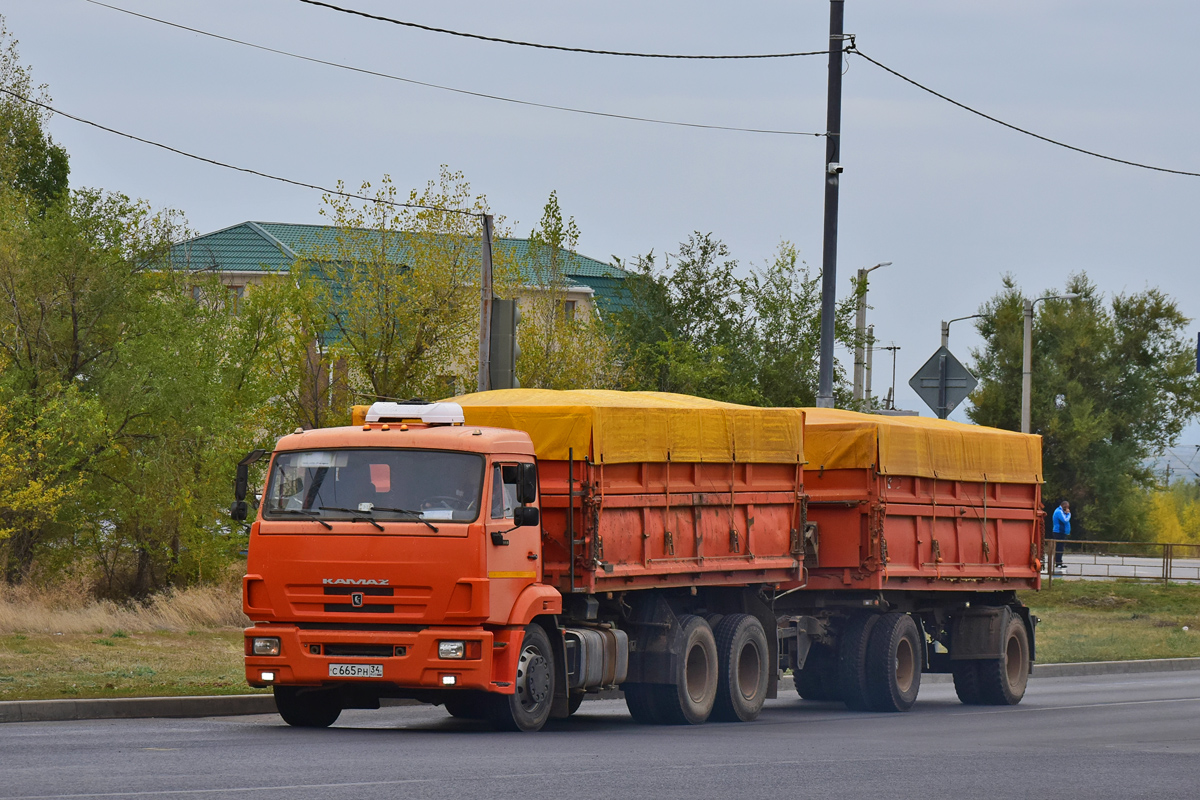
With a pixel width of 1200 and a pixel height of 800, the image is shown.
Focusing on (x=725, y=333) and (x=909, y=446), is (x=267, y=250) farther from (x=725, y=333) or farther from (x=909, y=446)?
(x=909, y=446)

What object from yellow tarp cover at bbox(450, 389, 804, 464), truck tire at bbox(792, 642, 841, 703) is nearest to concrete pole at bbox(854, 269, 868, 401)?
truck tire at bbox(792, 642, 841, 703)

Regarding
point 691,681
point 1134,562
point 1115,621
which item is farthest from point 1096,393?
point 691,681

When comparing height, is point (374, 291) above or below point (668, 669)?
above

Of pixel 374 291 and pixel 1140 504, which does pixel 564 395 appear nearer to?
pixel 374 291

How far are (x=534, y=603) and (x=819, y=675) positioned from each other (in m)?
6.45

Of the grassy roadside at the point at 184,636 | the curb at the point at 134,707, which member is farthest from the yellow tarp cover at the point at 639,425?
the grassy roadside at the point at 184,636

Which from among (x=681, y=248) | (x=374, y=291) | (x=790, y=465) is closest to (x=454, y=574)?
(x=790, y=465)

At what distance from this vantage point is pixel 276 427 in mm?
32156

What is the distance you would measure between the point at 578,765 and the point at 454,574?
2.62m

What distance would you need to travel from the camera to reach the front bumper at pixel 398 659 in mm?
13555

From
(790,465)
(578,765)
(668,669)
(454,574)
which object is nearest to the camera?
(578,765)

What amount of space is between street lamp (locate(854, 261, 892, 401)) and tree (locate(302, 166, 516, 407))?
9.90m

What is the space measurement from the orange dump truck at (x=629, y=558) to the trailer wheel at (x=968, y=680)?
0.09 feet

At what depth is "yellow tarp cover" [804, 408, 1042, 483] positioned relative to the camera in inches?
741
